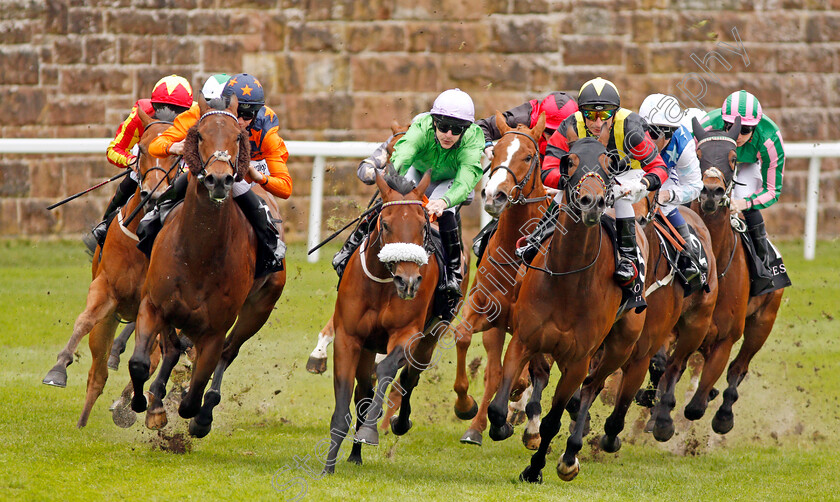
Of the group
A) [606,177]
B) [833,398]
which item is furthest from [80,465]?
[833,398]

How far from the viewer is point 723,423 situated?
9.67 metres

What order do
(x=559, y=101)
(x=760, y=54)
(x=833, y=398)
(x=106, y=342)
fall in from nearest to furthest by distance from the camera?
(x=106, y=342), (x=559, y=101), (x=833, y=398), (x=760, y=54)

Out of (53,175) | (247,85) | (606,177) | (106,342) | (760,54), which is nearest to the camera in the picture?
(606,177)

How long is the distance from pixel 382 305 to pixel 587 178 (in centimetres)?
155

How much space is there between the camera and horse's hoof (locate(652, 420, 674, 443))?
908 cm

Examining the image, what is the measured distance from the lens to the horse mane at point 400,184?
23.4ft

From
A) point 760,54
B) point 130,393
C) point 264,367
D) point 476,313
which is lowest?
point 264,367

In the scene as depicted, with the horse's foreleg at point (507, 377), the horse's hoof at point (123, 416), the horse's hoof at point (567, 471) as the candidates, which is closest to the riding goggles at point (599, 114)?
the horse's foreleg at point (507, 377)

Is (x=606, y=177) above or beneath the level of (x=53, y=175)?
above

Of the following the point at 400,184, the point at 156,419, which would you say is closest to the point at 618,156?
the point at 400,184

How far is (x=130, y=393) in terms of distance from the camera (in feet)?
29.0

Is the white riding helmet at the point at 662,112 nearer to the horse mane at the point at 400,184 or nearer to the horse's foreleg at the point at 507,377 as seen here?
the horse's foreleg at the point at 507,377

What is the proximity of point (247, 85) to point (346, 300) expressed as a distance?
180 cm

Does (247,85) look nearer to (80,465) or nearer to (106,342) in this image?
(106,342)
